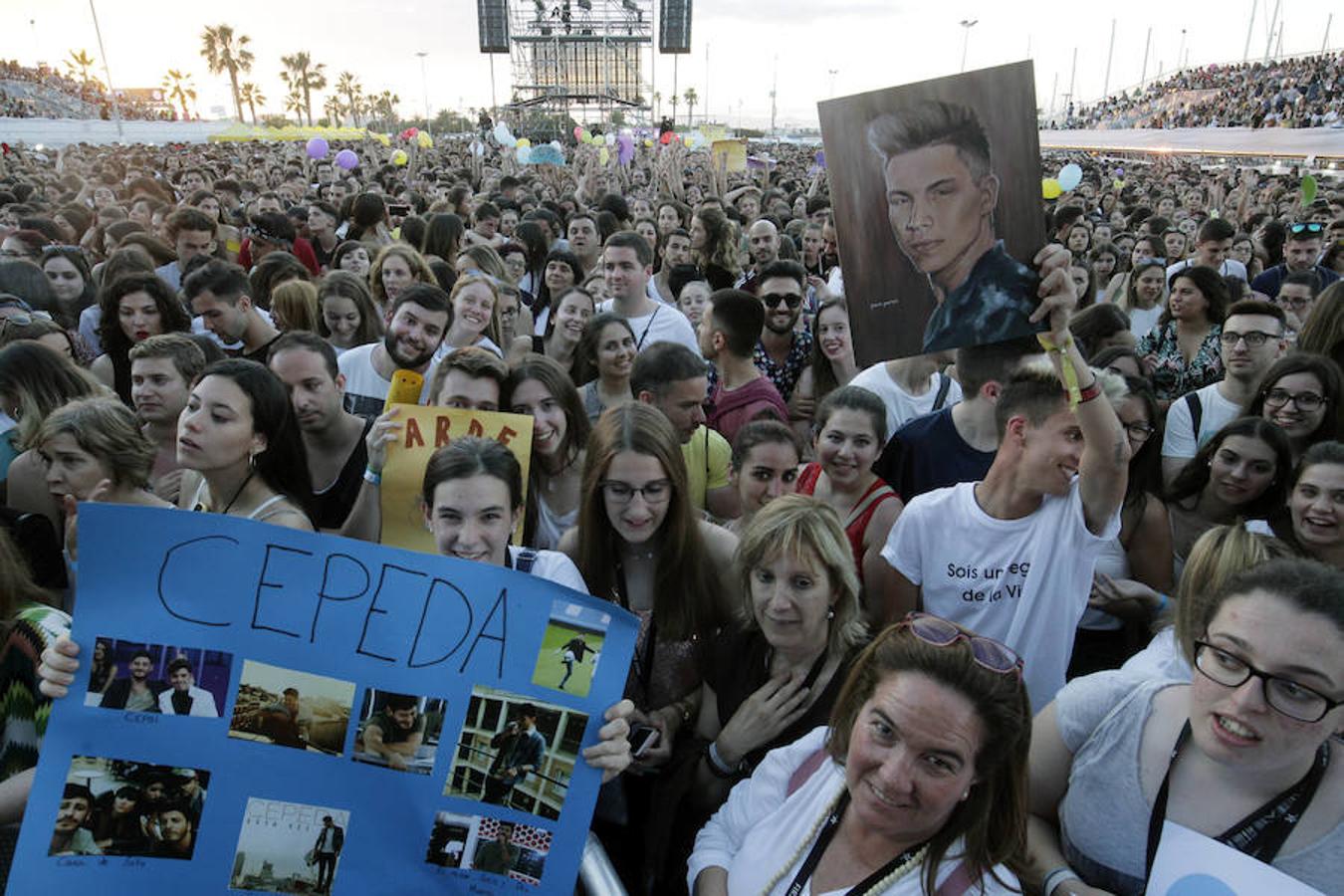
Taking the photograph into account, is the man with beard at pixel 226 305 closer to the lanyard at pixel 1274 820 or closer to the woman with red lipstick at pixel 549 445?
the woman with red lipstick at pixel 549 445

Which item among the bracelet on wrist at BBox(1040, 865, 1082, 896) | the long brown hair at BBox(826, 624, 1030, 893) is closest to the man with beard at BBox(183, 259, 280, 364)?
the long brown hair at BBox(826, 624, 1030, 893)

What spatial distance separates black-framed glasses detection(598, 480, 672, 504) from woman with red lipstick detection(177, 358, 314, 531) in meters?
0.98

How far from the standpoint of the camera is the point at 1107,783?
1719 millimetres

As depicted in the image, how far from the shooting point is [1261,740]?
4.91 ft

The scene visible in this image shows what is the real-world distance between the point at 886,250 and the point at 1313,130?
2242 cm

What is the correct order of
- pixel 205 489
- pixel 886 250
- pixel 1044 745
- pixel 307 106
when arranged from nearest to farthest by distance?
pixel 1044 745 < pixel 886 250 < pixel 205 489 < pixel 307 106

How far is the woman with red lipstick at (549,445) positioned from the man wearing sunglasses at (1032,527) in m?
1.30

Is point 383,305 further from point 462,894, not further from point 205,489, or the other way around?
point 462,894

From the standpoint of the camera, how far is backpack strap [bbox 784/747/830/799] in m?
1.89

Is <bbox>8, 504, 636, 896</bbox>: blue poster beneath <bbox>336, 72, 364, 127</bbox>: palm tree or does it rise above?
beneath

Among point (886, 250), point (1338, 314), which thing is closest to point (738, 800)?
point (886, 250)

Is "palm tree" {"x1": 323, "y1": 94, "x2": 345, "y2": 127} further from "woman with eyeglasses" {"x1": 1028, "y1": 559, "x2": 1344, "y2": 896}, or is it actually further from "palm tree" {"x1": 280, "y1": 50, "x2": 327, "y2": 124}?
"woman with eyeglasses" {"x1": 1028, "y1": 559, "x2": 1344, "y2": 896}

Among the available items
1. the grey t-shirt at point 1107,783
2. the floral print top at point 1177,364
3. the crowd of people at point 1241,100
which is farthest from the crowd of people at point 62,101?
the crowd of people at point 1241,100

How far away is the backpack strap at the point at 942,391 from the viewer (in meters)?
4.25
